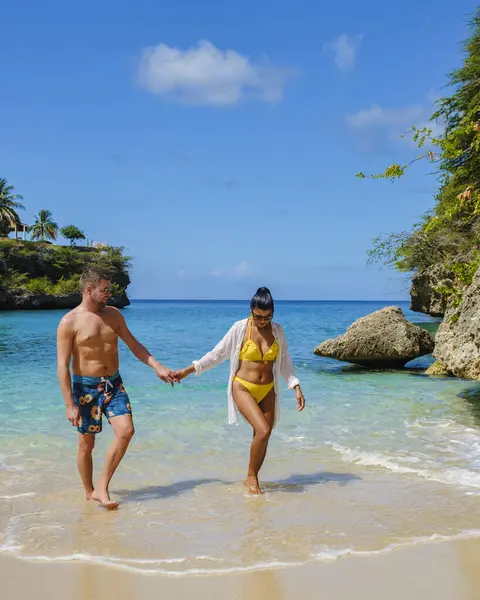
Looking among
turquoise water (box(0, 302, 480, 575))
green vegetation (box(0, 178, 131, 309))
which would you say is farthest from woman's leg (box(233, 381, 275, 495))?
green vegetation (box(0, 178, 131, 309))

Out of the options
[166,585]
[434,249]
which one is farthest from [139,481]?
[434,249]

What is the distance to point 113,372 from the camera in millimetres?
5391

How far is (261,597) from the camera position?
11.5 feet

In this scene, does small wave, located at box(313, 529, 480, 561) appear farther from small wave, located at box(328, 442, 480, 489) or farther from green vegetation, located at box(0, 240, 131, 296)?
green vegetation, located at box(0, 240, 131, 296)

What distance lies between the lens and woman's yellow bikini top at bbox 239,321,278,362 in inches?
224

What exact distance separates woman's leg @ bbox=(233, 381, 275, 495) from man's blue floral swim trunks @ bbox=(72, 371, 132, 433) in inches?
41.2

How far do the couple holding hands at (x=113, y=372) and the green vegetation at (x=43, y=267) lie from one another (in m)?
61.8

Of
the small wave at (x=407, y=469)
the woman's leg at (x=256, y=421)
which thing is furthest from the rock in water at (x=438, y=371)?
the woman's leg at (x=256, y=421)

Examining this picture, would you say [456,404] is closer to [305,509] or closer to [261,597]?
[305,509]

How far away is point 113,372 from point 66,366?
421 millimetres

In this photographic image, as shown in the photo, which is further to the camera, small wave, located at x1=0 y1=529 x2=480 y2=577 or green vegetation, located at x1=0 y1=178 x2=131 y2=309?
green vegetation, located at x1=0 y1=178 x2=131 y2=309

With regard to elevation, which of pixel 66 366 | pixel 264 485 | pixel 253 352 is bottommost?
pixel 264 485

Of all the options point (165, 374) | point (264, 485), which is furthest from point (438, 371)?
point (165, 374)

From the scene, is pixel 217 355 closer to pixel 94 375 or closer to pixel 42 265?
pixel 94 375
